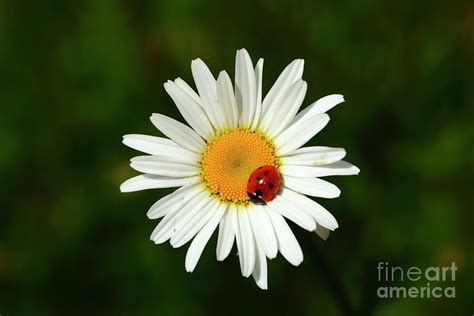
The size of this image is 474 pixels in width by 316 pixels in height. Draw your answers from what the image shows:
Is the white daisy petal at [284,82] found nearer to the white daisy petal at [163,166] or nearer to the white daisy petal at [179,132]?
the white daisy petal at [179,132]

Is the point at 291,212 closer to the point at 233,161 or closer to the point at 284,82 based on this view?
the point at 233,161

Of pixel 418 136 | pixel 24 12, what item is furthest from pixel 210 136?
pixel 24 12

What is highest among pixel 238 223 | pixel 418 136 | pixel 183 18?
pixel 183 18

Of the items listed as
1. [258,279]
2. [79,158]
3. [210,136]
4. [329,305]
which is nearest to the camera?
[258,279]

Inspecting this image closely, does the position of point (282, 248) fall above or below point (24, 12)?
below

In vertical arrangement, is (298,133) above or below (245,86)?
below

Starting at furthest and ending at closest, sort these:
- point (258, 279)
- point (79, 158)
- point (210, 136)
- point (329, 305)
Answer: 1. point (79, 158)
2. point (329, 305)
3. point (210, 136)
4. point (258, 279)

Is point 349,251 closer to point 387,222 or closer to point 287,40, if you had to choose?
point 387,222

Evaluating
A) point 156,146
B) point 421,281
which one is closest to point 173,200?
point 156,146

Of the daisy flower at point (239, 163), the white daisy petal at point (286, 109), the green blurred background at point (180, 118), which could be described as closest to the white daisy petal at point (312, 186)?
the daisy flower at point (239, 163)
